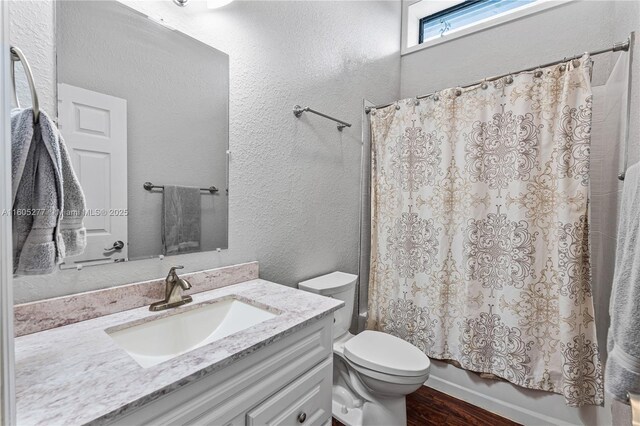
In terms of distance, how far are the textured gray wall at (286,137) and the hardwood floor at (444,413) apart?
899mm

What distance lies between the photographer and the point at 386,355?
140cm

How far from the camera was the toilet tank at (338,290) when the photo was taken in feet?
5.00

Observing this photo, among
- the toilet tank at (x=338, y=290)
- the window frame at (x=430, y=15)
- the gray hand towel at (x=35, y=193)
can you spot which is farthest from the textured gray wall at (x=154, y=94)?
the window frame at (x=430, y=15)

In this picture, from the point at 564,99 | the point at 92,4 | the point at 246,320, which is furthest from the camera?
the point at 564,99

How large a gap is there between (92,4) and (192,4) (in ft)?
1.15

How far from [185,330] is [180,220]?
0.42 m

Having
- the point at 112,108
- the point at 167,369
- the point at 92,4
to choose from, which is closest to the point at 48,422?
the point at 167,369

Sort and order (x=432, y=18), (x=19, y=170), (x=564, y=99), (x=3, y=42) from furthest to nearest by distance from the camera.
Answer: (x=432, y=18)
(x=564, y=99)
(x=19, y=170)
(x=3, y=42)

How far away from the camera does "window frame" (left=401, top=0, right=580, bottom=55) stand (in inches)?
77.5

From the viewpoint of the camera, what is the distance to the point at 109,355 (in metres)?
0.68

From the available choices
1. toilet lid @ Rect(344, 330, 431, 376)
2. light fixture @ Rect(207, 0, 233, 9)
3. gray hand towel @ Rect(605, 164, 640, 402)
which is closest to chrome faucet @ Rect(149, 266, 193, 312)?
toilet lid @ Rect(344, 330, 431, 376)

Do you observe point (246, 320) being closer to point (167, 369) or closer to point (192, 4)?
point (167, 369)

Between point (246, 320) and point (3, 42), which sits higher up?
point (3, 42)

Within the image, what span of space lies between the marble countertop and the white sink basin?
43 mm
